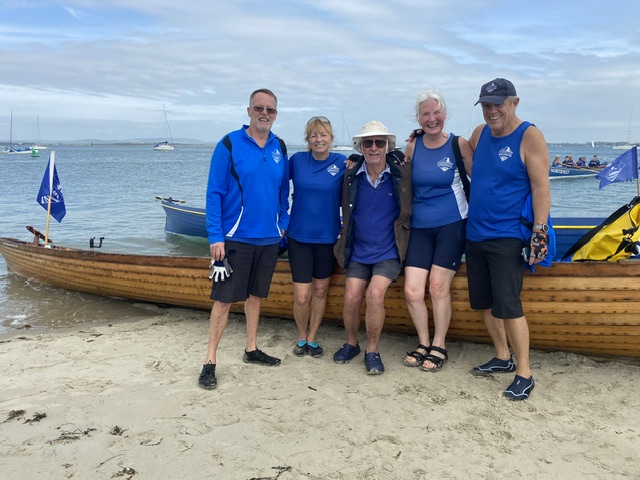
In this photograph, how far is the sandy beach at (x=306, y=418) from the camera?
2.88 meters

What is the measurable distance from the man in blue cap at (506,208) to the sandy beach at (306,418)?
0.47m

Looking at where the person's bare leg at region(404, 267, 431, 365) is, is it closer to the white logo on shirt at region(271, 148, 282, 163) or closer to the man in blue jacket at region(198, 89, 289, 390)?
the man in blue jacket at region(198, 89, 289, 390)

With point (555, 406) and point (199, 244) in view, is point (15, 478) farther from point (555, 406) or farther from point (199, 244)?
point (199, 244)

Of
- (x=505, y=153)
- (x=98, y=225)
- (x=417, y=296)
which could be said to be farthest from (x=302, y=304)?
(x=98, y=225)

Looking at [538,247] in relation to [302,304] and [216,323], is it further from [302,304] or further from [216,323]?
[216,323]

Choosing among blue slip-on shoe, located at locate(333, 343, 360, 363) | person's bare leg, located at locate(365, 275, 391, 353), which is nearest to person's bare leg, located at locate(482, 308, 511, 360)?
person's bare leg, located at locate(365, 275, 391, 353)

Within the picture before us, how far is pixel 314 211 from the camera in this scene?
4.16 metres

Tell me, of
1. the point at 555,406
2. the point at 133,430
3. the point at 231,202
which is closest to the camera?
the point at 133,430

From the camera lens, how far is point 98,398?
12.2 ft

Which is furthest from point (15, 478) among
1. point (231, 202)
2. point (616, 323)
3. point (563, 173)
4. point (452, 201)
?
point (563, 173)

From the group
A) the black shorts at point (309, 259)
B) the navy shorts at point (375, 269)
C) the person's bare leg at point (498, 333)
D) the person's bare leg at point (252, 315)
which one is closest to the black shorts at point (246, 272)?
the person's bare leg at point (252, 315)

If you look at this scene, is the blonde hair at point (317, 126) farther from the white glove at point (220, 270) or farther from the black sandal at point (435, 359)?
the black sandal at point (435, 359)

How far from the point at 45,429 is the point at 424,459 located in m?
2.40

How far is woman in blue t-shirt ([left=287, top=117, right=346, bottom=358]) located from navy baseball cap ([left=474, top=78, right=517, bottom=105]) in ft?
3.91
